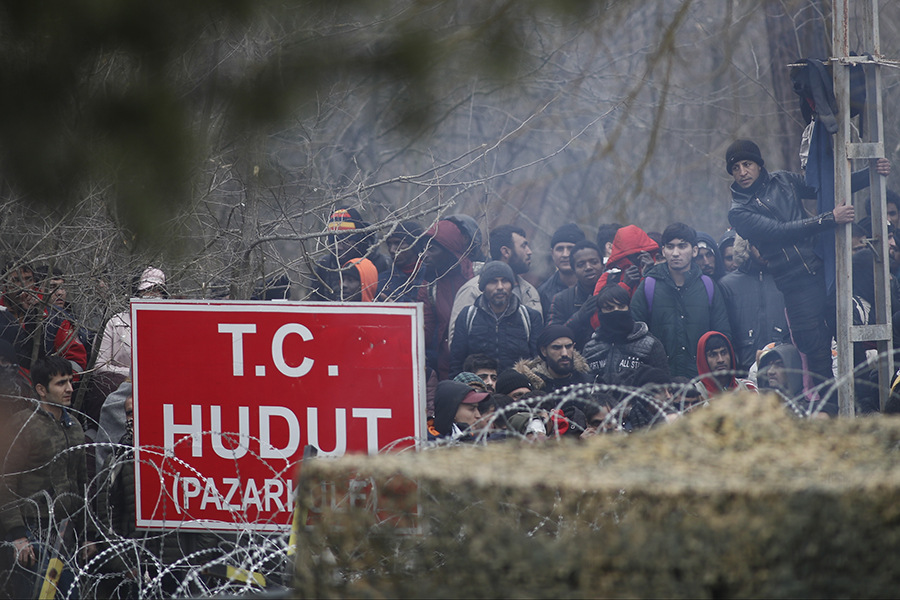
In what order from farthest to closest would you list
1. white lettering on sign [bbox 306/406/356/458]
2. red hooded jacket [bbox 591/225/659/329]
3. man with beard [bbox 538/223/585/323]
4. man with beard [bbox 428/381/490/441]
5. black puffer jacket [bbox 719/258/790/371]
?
man with beard [bbox 538/223/585/323]
red hooded jacket [bbox 591/225/659/329]
black puffer jacket [bbox 719/258/790/371]
man with beard [bbox 428/381/490/441]
white lettering on sign [bbox 306/406/356/458]

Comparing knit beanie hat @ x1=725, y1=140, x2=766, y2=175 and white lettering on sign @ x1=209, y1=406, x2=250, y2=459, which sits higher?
knit beanie hat @ x1=725, y1=140, x2=766, y2=175

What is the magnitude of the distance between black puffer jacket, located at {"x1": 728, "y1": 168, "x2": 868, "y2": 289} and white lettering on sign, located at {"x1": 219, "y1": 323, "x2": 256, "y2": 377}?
425cm

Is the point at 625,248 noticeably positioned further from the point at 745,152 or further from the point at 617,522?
the point at 617,522

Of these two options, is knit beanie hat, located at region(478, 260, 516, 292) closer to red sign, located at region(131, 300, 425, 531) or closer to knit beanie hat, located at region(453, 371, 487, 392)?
knit beanie hat, located at region(453, 371, 487, 392)

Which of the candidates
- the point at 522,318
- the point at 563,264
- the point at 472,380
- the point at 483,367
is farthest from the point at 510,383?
the point at 563,264

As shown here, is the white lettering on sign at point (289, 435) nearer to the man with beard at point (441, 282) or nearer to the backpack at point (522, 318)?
the backpack at point (522, 318)

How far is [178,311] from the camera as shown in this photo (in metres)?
3.22

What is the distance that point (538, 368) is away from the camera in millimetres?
5652

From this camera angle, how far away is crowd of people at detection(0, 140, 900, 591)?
4.89 m

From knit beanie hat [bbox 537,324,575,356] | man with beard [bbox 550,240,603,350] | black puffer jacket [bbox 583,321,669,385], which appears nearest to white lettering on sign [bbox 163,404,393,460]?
knit beanie hat [bbox 537,324,575,356]

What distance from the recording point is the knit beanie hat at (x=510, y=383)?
184 inches

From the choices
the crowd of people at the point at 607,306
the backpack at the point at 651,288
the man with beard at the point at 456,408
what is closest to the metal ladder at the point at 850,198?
the crowd of people at the point at 607,306

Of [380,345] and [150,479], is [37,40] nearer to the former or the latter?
[380,345]

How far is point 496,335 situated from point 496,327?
6 cm
